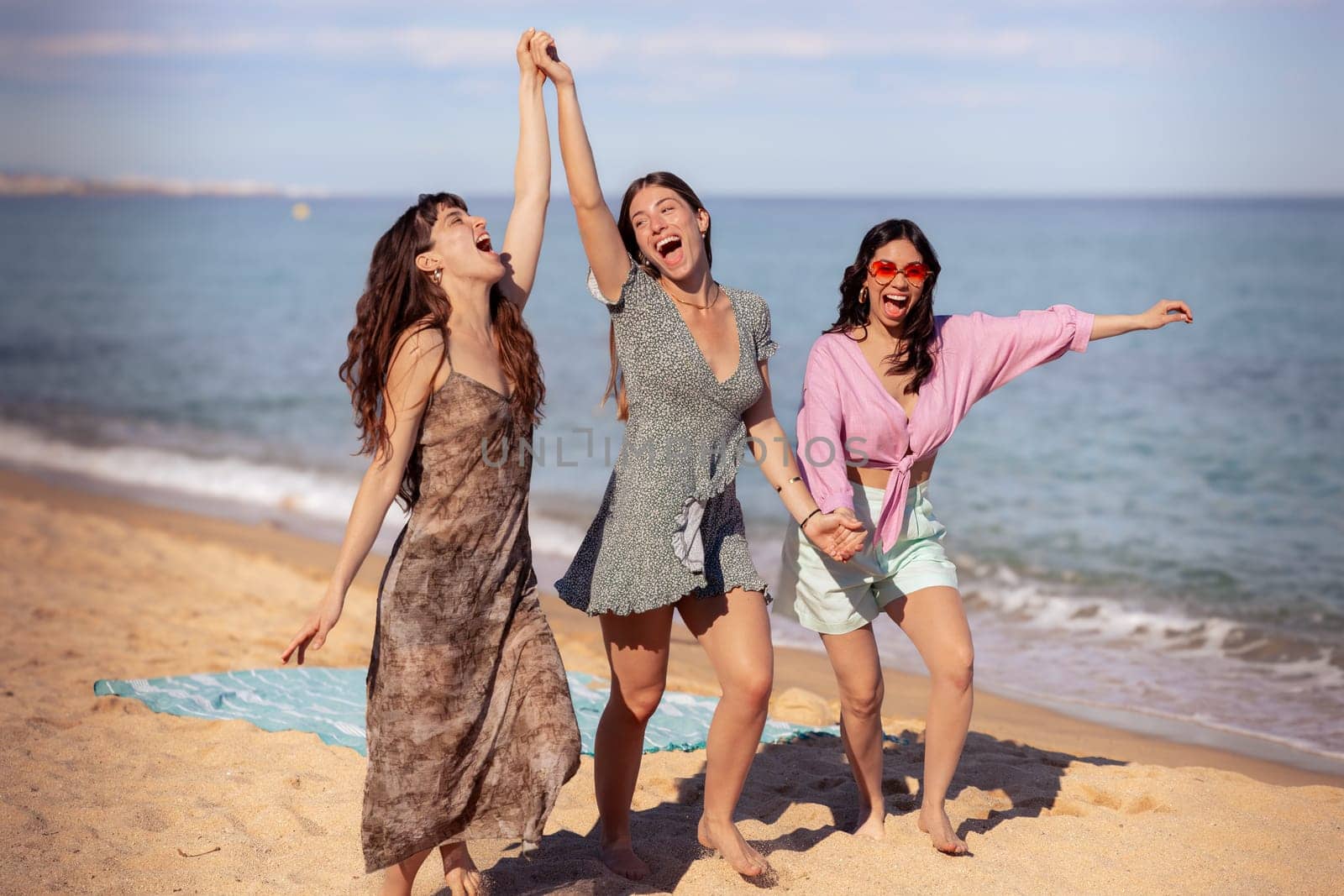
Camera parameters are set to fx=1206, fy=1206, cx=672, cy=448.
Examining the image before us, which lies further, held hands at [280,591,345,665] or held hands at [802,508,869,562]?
held hands at [802,508,869,562]

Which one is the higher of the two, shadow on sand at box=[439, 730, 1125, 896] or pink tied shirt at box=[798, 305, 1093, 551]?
pink tied shirt at box=[798, 305, 1093, 551]

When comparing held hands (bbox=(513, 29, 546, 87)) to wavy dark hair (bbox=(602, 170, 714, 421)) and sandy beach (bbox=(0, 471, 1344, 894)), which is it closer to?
wavy dark hair (bbox=(602, 170, 714, 421))

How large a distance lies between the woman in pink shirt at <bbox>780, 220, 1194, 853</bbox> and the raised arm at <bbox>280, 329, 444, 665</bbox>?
4.33ft

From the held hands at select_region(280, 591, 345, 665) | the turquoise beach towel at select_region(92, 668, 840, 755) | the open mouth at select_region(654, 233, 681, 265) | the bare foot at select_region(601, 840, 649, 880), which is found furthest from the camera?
the turquoise beach towel at select_region(92, 668, 840, 755)

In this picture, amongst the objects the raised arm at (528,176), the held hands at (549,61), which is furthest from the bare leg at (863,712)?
the held hands at (549,61)

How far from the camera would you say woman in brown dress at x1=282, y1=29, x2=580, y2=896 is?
328cm

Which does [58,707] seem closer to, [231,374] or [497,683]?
Answer: [497,683]

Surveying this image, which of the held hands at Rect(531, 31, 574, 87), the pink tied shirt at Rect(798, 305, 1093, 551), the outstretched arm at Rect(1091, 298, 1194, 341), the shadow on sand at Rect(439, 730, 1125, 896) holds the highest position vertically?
the held hands at Rect(531, 31, 574, 87)

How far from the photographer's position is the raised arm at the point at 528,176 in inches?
145

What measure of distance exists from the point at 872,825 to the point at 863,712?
1.36 feet

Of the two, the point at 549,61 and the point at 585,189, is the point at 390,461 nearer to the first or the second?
the point at 585,189

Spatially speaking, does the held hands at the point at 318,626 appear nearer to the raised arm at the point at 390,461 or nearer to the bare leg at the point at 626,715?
the raised arm at the point at 390,461

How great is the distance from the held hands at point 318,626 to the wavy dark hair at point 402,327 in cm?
35

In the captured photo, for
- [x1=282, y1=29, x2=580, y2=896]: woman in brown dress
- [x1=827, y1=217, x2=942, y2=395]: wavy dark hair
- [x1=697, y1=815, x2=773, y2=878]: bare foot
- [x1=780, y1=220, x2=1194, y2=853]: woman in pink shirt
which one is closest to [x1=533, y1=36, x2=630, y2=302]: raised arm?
[x1=282, y1=29, x2=580, y2=896]: woman in brown dress
